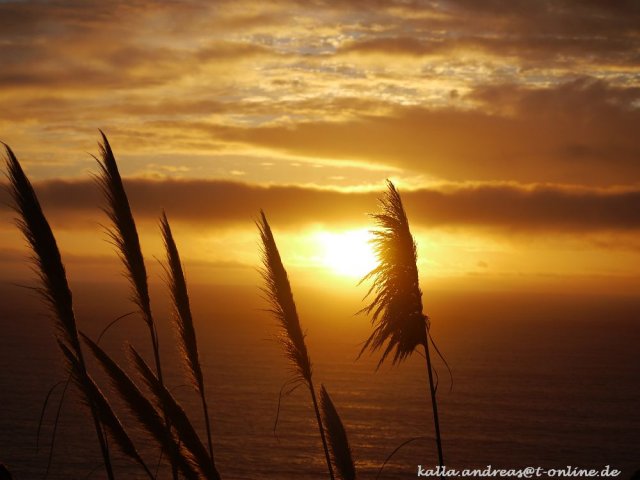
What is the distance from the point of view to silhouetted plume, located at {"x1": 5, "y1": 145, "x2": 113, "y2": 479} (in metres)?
4.10

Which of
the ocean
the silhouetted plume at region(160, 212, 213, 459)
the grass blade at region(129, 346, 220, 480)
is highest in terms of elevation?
the silhouetted plume at region(160, 212, 213, 459)

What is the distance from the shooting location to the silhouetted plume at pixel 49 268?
4098 millimetres

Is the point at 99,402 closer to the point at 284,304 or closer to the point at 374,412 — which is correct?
the point at 284,304

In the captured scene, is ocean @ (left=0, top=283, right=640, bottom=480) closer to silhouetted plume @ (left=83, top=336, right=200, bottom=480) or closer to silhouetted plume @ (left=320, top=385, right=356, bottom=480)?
silhouetted plume @ (left=320, top=385, right=356, bottom=480)

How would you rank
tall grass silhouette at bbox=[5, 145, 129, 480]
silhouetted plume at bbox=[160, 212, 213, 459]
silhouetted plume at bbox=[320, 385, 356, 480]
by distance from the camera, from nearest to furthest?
tall grass silhouette at bbox=[5, 145, 129, 480] → silhouetted plume at bbox=[160, 212, 213, 459] → silhouetted plume at bbox=[320, 385, 356, 480]

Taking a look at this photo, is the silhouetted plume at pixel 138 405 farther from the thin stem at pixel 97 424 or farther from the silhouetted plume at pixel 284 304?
the silhouetted plume at pixel 284 304

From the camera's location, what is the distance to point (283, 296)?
17.0ft

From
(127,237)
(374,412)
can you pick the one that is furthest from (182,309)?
(374,412)

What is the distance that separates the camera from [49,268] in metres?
4.21

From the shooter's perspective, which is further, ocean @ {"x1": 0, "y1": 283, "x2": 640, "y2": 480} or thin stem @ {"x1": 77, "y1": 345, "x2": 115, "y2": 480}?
ocean @ {"x1": 0, "y1": 283, "x2": 640, "y2": 480}

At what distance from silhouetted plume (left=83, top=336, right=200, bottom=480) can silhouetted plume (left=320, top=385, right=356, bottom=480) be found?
148cm

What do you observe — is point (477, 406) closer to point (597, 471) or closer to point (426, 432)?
point (426, 432)

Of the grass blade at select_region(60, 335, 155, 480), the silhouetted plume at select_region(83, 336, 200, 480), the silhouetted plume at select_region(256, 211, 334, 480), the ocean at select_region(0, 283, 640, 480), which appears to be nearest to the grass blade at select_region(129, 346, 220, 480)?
the silhouetted plume at select_region(83, 336, 200, 480)

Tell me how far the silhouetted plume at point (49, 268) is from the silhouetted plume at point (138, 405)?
178mm
